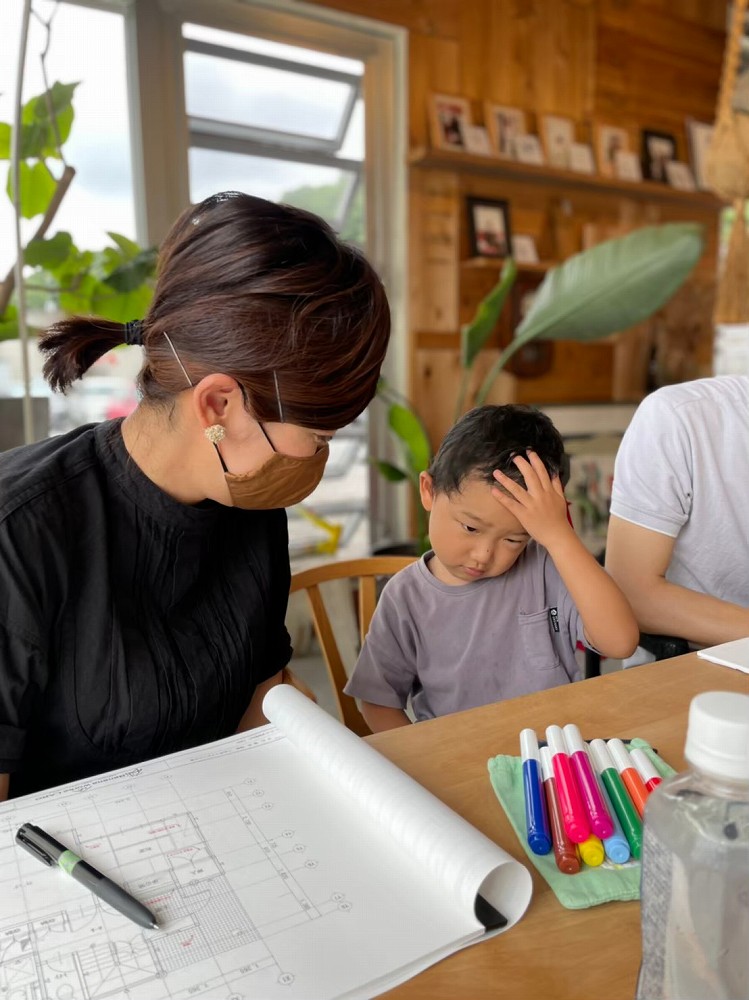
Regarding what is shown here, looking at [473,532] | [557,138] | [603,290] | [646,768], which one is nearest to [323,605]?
[473,532]

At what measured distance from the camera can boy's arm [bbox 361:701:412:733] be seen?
1246 millimetres

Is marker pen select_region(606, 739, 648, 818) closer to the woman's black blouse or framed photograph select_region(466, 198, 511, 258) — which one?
the woman's black blouse

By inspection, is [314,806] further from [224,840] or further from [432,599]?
[432,599]

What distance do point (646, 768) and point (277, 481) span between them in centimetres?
52

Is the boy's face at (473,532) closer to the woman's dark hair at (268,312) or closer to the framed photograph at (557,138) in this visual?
the woman's dark hair at (268,312)

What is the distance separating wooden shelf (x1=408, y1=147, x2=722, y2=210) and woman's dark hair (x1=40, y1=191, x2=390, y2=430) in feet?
7.42

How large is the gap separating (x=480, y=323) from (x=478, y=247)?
30.1 inches

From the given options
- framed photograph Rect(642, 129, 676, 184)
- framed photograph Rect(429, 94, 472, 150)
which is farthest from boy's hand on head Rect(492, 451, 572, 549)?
framed photograph Rect(642, 129, 676, 184)

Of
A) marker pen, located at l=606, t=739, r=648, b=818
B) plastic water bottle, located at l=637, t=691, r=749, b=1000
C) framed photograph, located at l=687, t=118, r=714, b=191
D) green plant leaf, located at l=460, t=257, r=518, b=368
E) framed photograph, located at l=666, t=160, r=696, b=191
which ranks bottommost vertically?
marker pen, located at l=606, t=739, r=648, b=818

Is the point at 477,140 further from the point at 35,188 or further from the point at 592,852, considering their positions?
the point at 592,852

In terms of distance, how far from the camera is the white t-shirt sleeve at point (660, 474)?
1.32 meters

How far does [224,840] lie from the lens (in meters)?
0.65

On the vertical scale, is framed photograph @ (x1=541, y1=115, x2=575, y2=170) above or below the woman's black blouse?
above

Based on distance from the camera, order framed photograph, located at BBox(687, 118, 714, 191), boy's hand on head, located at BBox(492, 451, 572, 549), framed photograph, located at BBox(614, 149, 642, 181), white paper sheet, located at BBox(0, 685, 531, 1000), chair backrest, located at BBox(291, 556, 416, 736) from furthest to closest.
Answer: framed photograph, located at BBox(687, 118, 714, 191) → framed photograph, located at BBox(614, 149, 642, 181) → chair backrest, located at BBox(291, 556, 416, 736) → boy's hand on head, located at BBox(492, 451, 572, 549) → white paper sheet, located at BBox(0, 685, 531, 1000)
